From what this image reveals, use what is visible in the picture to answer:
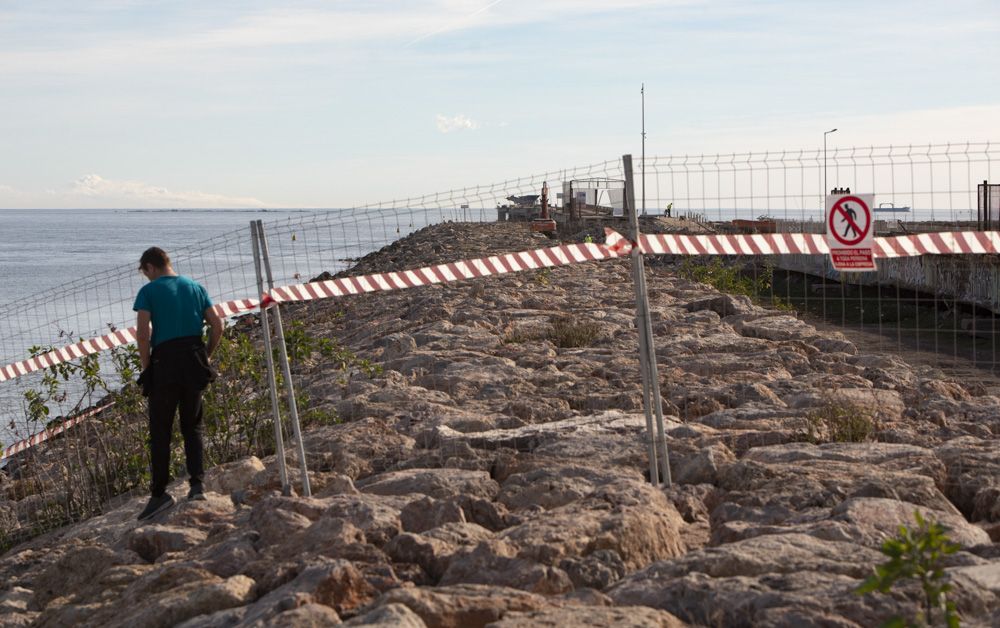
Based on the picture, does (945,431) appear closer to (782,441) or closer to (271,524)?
(782,441)

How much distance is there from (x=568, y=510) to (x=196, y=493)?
2.81 meters

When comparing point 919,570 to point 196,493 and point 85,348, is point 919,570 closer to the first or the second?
point 196,493

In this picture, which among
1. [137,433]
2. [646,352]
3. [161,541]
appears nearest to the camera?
[161,541]

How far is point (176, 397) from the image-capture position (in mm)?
8062

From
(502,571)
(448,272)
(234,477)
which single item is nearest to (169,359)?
(234,477)

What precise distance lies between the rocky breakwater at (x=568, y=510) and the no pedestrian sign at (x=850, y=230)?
4.03 ft

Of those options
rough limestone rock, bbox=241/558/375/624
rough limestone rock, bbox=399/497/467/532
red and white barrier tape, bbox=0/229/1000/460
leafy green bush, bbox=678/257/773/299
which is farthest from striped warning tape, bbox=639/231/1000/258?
leafy green bush, bbox=678/257/773/299

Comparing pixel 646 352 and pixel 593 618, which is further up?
pixel 646 352

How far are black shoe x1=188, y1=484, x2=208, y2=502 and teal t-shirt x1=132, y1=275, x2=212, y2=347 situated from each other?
98 cm

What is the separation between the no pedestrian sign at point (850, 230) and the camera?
772 cm

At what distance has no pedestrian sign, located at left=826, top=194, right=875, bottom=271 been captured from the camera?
25.3 feet

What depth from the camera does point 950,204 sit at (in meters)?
9.62

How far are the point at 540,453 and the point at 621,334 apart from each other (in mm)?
5507

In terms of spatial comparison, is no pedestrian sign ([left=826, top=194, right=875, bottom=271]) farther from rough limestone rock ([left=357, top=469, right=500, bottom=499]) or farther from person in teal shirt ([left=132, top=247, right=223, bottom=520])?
person in teal shirt ([left=132, top=247, right=223, bottom=520])
